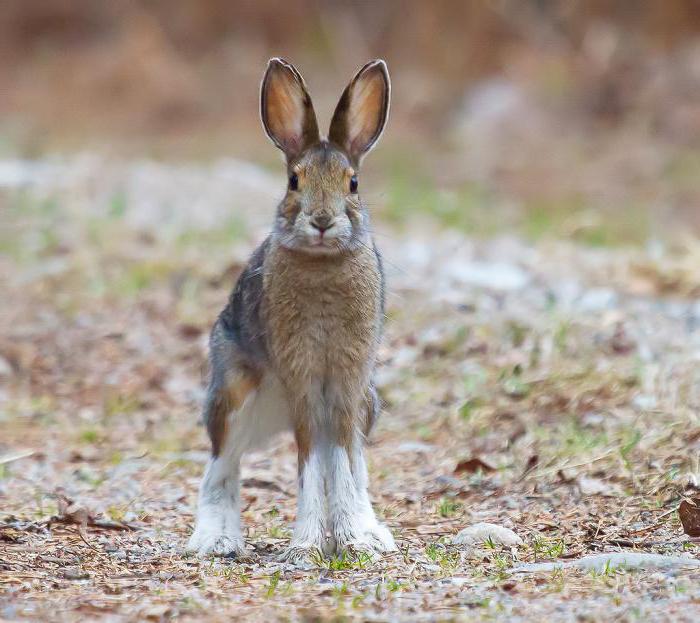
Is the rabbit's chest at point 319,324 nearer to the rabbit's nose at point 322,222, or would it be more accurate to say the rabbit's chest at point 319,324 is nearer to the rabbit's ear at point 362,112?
the rabbit's nose at point 322,222

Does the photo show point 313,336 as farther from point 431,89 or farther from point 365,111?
point 431,89

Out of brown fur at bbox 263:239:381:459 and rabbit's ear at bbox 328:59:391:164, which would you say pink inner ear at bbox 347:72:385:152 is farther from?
brown fur at bbox 263:239:381:459

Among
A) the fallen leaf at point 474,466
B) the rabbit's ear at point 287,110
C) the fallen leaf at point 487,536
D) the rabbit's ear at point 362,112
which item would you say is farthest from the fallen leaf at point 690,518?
the rabbit's ear at point 287,110

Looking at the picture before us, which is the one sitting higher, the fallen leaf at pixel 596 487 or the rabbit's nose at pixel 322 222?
the rabbit's nose at pixel 322 222

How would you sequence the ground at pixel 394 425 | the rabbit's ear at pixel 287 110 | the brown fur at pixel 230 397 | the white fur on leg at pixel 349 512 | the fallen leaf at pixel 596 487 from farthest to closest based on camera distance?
1. the fallen leaf at pixel 596 487
2. the brown fur at pixel 230 397
3. the rabbit's ear at pixel 287 110
4. the white fur on leg at pixel 349 512
5. the ground at pixel 394 425

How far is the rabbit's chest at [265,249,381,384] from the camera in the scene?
4.62 metres

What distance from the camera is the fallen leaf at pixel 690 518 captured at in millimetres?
4598

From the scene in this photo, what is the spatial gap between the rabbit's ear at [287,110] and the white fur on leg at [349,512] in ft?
3.36

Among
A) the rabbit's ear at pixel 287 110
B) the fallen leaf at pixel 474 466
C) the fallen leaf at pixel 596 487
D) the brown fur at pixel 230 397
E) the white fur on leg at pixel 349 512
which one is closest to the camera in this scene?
the white fur on leg at pixel 349 512

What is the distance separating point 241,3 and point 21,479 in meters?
13.4

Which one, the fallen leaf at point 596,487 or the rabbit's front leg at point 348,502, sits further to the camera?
the fallen leaf at point 596,487

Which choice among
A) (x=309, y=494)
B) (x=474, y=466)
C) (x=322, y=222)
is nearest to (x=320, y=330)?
(x=322, y=222)

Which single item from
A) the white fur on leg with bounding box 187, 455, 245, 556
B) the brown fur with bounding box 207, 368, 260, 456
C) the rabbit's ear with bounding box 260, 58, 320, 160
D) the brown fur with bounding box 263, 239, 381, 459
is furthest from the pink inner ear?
the white fur on leg with bounding box 187, 455, 245, 556

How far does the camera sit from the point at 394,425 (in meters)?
6.76
